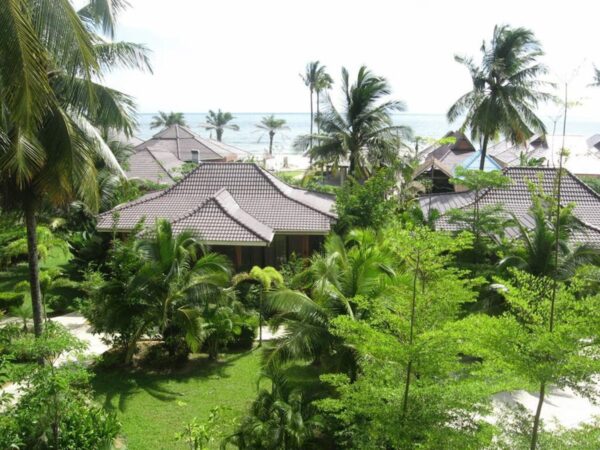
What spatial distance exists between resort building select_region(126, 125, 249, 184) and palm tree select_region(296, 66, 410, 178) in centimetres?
1038

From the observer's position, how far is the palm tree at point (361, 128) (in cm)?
2231

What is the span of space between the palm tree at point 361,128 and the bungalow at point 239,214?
12.9 feet

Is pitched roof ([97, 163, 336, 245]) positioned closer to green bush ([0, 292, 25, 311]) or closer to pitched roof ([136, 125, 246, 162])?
green bush ([0, 292, 25, 311])

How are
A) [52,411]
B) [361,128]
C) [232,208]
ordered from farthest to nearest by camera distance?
[361,128], [232,208], [52,411]

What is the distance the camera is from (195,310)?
35.5 feet

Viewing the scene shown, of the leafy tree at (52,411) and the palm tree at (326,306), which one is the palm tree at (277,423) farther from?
the leafy tree at (52,411)

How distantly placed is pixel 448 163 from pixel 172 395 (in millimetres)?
27427

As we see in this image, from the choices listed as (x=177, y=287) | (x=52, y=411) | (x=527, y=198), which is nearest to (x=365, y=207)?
(x=527, y=198)

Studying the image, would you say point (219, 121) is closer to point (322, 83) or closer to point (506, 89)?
point (322, 83)

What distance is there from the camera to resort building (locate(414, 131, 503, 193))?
26397 mm

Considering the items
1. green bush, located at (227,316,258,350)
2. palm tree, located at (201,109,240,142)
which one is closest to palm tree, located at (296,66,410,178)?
green bush, located at (227,316,258,350)

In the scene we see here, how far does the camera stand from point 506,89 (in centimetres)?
2462

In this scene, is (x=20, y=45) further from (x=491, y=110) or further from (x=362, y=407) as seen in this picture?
(x=491, y=110)

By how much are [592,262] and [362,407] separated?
830 centimetres
